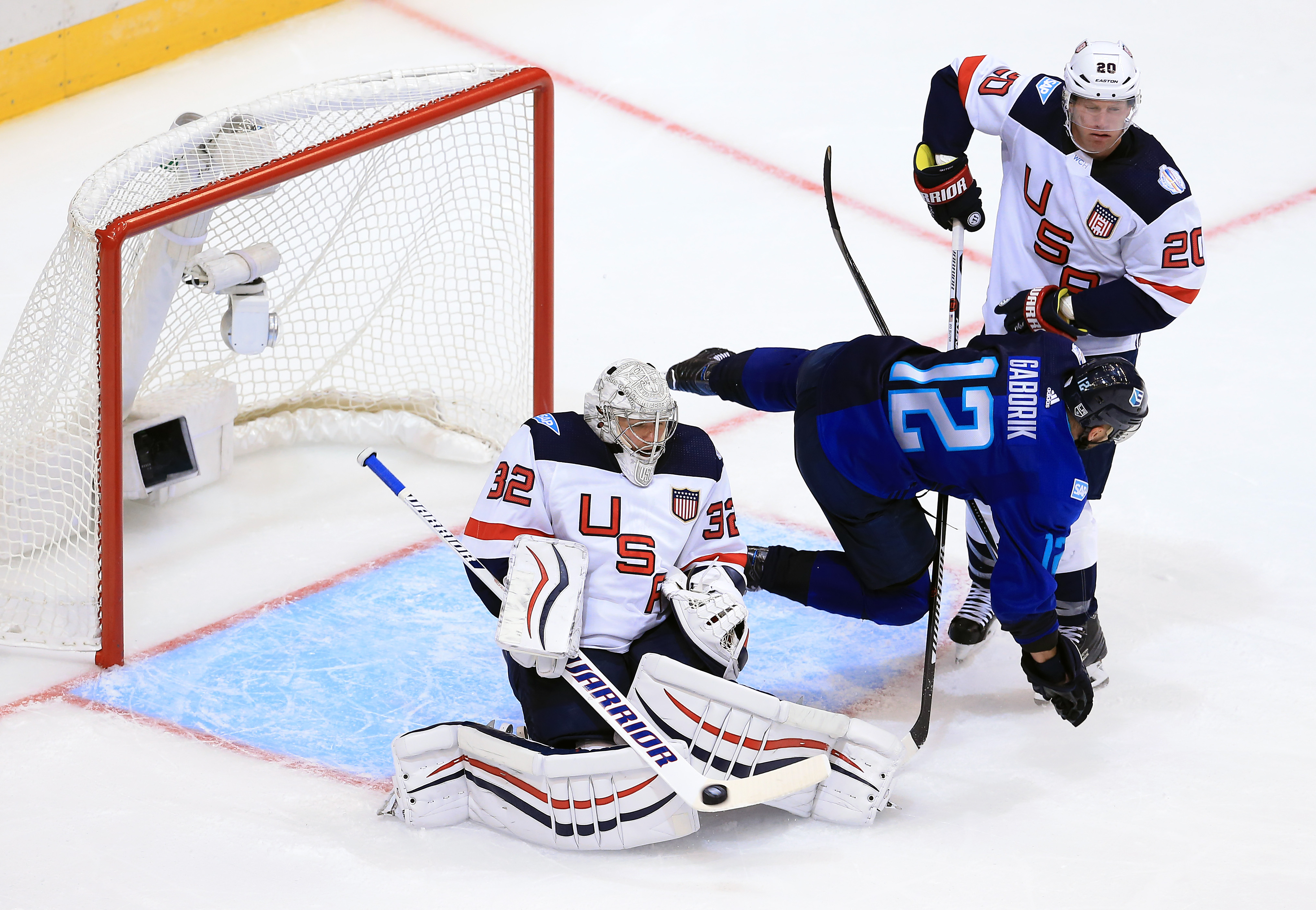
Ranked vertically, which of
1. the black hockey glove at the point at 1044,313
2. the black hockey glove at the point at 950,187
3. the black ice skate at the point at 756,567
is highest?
the black hockey glove at the point at 950,187

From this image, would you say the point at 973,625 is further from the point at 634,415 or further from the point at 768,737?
the point at 634,415

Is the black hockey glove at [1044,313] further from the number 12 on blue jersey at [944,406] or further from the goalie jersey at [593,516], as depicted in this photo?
the goalie jersey at [593,516]

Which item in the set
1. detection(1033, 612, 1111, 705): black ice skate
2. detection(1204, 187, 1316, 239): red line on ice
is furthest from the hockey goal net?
detection(1204, 187, 1316, 239): red line on ice

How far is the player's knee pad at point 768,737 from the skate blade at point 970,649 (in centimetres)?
71

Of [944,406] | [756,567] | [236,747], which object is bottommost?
[236,747]

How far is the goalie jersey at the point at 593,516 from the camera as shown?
329 cm

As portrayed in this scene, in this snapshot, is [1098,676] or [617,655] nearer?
[617,655]

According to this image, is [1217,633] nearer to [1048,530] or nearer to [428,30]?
[1048,530]

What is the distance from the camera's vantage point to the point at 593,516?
329cm

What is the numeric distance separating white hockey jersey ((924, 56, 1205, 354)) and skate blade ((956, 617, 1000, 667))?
69cm

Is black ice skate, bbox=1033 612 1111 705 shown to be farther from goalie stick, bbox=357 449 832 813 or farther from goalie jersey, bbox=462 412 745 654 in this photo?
goalie jersey, bbox=462 412 745 654

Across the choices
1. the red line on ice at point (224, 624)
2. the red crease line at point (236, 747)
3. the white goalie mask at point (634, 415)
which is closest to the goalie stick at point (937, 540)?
the white goalie mask at point (634, 415)

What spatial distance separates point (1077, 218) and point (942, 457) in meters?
0.68

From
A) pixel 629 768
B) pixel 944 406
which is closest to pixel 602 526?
pixel 629 768
